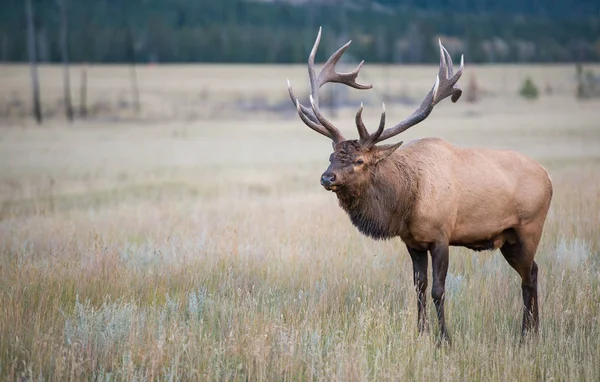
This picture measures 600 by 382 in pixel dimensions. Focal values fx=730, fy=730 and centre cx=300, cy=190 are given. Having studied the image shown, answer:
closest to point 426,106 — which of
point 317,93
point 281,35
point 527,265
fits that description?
point 317,93

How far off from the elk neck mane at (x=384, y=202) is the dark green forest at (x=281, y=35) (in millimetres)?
93275

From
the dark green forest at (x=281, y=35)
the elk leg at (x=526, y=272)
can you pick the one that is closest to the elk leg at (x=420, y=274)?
the elk leg at (x=526, y=272)

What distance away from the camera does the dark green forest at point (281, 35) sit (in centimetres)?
11681

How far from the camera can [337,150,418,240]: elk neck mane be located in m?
6.81

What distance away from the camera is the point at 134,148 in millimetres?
32875

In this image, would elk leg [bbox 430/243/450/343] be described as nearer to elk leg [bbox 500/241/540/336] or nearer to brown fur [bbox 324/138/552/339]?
brown fur [bbox 324/138/552/339]

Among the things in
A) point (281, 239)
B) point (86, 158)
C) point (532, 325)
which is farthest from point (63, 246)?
point (86, 158)

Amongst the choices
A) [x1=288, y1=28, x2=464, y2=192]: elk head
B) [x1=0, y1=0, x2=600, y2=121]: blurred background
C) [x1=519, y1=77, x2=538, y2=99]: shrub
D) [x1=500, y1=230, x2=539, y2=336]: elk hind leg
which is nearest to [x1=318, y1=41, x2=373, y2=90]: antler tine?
[x1=288, y1=28, x2=464, y2=192]: elk head

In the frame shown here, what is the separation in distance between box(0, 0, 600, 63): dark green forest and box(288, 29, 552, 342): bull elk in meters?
93.1

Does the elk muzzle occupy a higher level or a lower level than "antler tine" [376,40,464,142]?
lower

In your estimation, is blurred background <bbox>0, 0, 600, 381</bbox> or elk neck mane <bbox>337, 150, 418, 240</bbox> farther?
elk neck mane <bbox>337, 150, 418, 240</bbox>

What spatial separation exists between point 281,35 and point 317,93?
426 ft

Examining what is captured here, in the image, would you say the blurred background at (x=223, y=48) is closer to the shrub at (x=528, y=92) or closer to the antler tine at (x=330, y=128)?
the shrub at (x=528, y=92)

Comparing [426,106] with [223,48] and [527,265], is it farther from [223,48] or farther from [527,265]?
[223,48]
